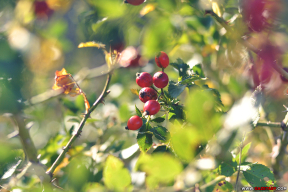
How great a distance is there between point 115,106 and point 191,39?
677 mm

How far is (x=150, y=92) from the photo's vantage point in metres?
0.66

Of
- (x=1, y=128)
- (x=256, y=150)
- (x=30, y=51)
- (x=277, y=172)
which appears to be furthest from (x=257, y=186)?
(x=1, y=128)

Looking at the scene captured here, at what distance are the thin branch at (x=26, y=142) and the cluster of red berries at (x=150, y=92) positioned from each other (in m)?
0.33

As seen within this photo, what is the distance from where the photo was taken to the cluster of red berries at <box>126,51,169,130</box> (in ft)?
1.97

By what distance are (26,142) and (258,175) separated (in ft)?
2.53

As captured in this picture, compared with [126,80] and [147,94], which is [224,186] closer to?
[147,94]

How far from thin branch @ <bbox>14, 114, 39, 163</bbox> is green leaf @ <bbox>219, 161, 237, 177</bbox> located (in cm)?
62

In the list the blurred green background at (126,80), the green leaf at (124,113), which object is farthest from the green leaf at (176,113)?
the green leaf at (124,113)

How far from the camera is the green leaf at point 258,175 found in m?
0.62

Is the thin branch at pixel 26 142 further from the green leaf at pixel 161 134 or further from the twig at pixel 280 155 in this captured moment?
the twig at pixel 280 155

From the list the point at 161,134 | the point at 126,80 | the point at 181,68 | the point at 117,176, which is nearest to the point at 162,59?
the point at 181,68

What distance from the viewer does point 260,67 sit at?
81 cm

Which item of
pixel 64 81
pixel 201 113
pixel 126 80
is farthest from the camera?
pixel 126 80

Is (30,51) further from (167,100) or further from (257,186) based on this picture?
(257,186)
